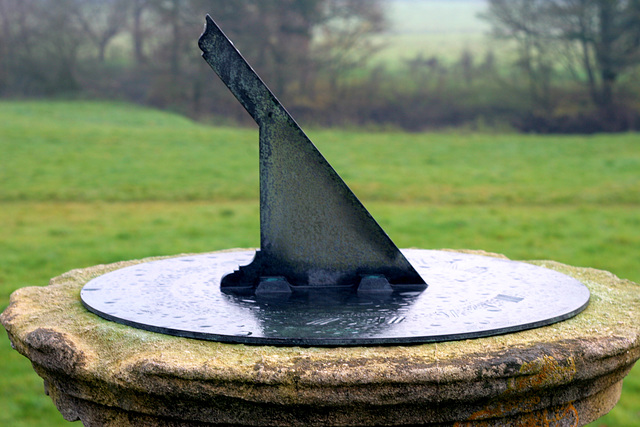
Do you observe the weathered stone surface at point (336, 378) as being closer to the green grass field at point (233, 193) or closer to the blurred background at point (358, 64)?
the green grass field at point (233, 193)

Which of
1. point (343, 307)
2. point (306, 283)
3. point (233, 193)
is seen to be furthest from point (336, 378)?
point (233, 193)

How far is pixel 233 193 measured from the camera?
429 inches

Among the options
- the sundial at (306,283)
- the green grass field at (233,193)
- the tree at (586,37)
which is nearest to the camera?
the sundial at (306,283)

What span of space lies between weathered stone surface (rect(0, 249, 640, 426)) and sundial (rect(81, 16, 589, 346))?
142mm

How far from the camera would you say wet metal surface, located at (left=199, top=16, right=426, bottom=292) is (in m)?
2.81

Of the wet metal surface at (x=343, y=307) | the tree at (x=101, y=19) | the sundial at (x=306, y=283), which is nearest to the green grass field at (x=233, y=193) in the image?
the wet metal surface at (x=343, y=307)

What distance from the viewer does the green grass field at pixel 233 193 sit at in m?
7.22

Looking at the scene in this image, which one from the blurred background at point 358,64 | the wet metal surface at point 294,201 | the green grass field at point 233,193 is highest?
the blurred background at point 358,64

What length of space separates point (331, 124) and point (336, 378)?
16.2 m

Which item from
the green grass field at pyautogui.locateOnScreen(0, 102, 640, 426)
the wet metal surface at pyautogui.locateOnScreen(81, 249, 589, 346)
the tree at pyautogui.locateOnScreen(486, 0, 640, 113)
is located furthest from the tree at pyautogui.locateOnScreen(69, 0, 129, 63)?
the wet metal surface at pyautogui.locateOnScreen(81, 249, 589, 346)

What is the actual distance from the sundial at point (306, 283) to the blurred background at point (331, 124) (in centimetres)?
432

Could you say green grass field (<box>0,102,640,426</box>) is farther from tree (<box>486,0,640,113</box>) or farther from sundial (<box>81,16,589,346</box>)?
tree (<box>486,0,640,113</box>)

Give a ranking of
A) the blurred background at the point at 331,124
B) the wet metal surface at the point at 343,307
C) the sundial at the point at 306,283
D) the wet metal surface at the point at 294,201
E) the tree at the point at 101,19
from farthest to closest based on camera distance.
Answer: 1. the tree at the point at 101,19
2. the blurred background at the point at 331,124
3. the wet metal surface at the point at 294,201
4. the sundial at the point at 306,283
5. the wet metal surface at the point at 343,307

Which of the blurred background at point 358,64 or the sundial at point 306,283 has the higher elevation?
the blurred background at point 358,64
